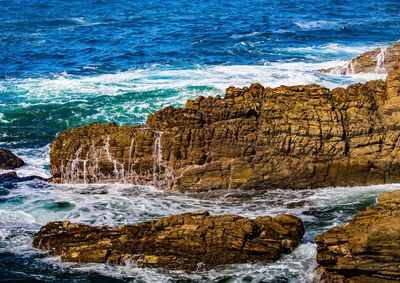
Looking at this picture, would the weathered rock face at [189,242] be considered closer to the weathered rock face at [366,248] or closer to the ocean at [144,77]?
the ocean at [144,77]

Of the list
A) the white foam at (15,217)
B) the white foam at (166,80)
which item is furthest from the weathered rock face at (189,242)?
the white foam at (166,80)

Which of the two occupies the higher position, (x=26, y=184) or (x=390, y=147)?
(x=390, y=147)

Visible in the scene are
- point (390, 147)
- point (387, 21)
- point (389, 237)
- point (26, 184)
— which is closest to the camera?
point (389, 237)

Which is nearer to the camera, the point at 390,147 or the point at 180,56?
the point at 390,147

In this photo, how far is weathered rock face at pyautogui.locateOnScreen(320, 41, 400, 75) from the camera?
4822cm

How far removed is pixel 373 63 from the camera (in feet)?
160

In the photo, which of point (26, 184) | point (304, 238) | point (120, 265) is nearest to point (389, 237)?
point (304, 238)

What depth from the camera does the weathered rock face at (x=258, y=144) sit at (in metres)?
27.1

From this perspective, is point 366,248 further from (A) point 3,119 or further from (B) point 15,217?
(A) point 3,119

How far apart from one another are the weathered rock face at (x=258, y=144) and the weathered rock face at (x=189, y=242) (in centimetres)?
559

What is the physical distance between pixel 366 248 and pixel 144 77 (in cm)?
3400

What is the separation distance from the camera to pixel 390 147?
88.7 feet

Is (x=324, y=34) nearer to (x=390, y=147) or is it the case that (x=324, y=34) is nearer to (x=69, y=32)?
(x=69, y=32)

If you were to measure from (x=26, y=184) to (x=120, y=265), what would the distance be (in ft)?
31.9
